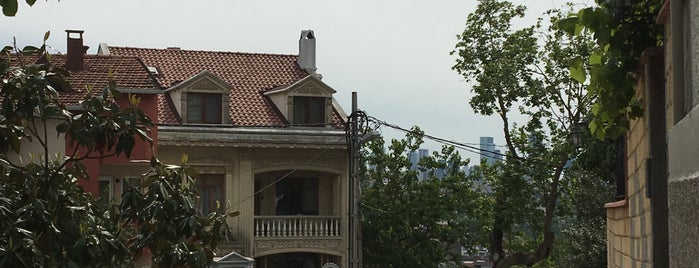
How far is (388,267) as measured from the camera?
42406 millimetres

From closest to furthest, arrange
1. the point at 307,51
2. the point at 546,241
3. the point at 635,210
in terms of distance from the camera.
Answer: the point at 635,210 < the point at 546,241 < the point at 307,51

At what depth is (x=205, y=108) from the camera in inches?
1590

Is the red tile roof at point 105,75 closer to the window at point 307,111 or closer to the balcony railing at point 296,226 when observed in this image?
the window at point 307,111

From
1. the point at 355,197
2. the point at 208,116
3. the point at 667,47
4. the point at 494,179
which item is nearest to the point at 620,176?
the point at 667,47

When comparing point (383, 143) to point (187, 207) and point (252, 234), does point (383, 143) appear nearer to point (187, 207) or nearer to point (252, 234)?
point (252, 234)

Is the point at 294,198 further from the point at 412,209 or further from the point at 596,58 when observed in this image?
the point at 596,58

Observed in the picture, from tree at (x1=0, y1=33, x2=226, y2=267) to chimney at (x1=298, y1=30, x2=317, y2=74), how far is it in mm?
28753

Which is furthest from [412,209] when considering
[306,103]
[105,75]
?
[105,75]

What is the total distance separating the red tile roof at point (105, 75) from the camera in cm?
3094

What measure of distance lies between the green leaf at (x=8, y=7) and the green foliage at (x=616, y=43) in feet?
10.8

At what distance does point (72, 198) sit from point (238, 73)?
95.5 feet

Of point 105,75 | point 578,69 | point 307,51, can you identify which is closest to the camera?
point 578,69

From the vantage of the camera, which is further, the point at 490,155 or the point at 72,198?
the point at 490,155

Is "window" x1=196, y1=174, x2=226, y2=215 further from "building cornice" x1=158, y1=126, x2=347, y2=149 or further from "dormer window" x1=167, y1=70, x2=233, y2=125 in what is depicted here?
"dormer window" x1=167, y1=70, x2=233, y2=125
